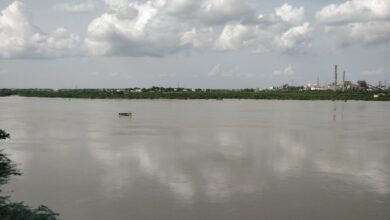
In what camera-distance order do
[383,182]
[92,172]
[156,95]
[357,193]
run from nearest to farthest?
[357,193]
[383,182]
[92,172]
[156,95]

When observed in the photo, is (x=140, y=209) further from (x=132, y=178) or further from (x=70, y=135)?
(x=70, y=135)

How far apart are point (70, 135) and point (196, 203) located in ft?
65.2

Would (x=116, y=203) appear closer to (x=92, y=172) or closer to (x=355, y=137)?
(x=92, y=172)

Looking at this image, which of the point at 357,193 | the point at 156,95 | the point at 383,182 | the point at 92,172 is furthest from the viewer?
the point at 156,95

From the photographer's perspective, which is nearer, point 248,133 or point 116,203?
point 116,203

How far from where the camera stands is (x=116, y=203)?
42.5 ft

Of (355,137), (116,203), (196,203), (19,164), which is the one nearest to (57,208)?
(116,203)

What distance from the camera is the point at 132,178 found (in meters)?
16.2

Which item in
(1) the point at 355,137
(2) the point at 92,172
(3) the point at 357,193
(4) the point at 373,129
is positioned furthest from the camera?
(4) the point at 373,129

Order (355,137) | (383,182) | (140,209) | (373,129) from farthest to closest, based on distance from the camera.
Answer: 1. (373,129)
2. (355,137)
3. (383,182)
4. (140,209)

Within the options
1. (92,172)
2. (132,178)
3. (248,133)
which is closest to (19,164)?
(92,172)

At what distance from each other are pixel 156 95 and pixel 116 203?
105220 millimetres

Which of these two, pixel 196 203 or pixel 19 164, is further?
pixel 19 164

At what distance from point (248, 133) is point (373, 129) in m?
10.9
